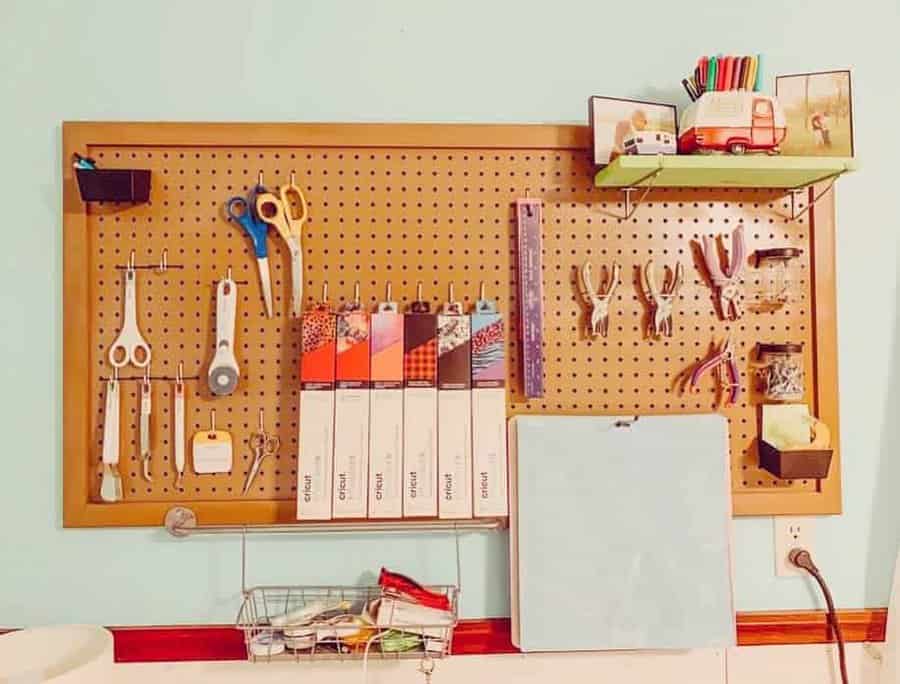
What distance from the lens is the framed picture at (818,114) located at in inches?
47.1

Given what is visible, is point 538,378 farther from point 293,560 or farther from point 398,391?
point 293,560

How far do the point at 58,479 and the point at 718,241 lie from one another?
41.9 inches

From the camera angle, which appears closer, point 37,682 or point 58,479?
point 37,682

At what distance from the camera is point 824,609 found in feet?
4.16

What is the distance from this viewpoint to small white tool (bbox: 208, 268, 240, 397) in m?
1.20

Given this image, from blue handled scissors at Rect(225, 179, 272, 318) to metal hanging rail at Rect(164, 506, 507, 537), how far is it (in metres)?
0.31

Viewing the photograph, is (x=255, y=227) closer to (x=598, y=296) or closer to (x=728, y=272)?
(x=598, y=296)

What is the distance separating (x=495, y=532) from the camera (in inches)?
49.1

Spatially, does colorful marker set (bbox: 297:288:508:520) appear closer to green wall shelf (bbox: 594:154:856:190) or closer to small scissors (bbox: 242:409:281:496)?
small scissors (bbox: 242:409:281:496)

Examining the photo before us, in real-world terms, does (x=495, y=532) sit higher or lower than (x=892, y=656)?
higher

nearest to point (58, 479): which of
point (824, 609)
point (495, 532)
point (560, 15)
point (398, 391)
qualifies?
point (398, 391)

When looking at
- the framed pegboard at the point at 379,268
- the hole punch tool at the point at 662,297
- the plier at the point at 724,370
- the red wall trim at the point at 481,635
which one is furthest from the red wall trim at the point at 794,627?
the hole punch tool at the point at 662,297

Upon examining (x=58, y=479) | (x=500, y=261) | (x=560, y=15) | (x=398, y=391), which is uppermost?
(x=560, y=15)

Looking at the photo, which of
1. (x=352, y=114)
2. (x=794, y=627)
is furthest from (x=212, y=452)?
(x=794, y=627)
